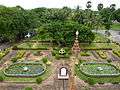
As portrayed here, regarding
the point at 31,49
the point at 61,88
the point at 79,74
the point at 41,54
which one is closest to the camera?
the point at 61,88

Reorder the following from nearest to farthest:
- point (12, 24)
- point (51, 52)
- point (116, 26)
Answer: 1. point (51, 52)
2. point (12, 24)
3. point (116, 26)

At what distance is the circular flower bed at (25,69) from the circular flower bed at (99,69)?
221 inches

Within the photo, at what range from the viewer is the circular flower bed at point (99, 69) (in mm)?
36094

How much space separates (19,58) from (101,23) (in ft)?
125

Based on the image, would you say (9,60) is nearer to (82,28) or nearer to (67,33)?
(67,33)

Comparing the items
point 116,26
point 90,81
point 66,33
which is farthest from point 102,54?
point 116,26

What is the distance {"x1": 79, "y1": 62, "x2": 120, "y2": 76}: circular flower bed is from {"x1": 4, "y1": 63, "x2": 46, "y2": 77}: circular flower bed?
18.4 feet

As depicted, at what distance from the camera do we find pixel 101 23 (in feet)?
251

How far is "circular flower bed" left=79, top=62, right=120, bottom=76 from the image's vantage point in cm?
3609

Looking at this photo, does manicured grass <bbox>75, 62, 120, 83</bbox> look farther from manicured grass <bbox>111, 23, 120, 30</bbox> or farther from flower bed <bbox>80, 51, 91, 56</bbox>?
manicured grass <bbox>111, 23, 120, 30</bbox>

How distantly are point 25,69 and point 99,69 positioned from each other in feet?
32.0

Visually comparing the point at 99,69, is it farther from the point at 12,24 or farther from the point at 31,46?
the point at 12,24

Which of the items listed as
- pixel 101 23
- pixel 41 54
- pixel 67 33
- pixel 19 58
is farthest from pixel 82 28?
pixel 101 23

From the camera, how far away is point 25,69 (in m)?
37.1
